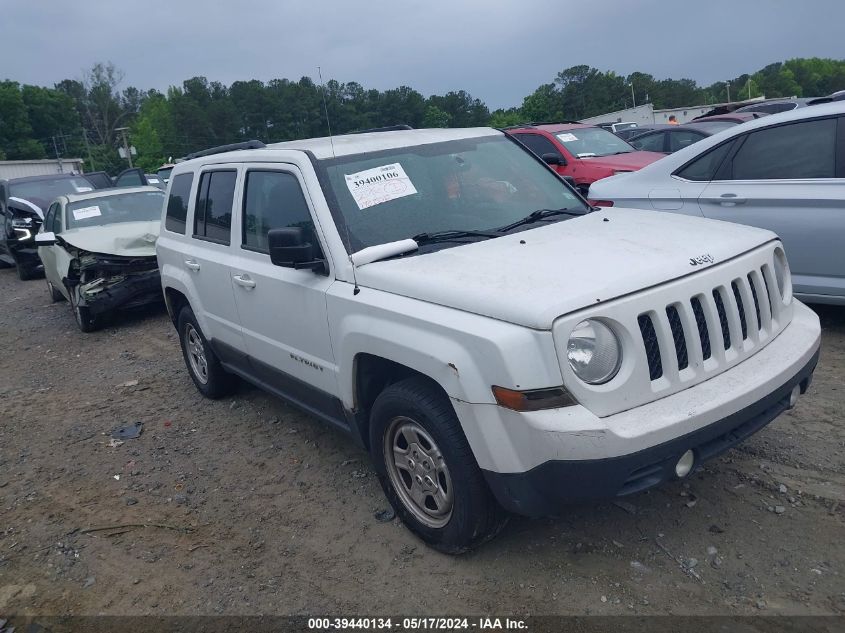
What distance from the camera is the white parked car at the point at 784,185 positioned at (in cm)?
503

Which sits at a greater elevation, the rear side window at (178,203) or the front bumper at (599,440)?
the rear side window at (178,203)

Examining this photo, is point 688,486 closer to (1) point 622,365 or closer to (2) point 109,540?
(1) point 622,365

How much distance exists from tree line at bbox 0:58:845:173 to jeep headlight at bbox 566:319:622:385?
1895mm

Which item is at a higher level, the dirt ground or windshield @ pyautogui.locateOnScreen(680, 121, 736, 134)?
windshield @ pyautogui.locateOnScreen(680, 121, 736, 134)

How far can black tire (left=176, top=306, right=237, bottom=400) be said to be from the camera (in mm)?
5535

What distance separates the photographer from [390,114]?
5.69m

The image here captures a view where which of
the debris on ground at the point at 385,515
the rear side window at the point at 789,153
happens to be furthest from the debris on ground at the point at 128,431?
the rear side window at the point at 789,153

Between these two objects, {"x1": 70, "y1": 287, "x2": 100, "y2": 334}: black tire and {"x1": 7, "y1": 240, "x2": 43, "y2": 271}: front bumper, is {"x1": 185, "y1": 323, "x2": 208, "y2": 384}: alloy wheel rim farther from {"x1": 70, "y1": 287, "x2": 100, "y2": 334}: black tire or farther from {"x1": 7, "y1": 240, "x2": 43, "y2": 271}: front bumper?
{"x1": 7, "y1": 240, "x2": 43, "y2": 271}: front bumper

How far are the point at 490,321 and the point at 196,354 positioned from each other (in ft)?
12.5

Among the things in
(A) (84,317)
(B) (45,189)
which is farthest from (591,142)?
(B) (45,189)

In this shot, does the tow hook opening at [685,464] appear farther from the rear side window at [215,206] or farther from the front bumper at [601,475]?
the rear side window at [215,206]

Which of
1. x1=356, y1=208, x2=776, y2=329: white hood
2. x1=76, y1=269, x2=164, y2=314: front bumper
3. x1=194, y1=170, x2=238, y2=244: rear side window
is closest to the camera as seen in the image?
x1=356, y1=208, x2=776, y2=329: white hood

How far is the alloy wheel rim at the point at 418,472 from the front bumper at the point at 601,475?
0.38 metres

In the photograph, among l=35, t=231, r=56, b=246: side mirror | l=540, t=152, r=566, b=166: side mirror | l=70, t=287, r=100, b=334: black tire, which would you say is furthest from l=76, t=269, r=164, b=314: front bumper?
l=540, t=152, r=566, b=166: side mirror
